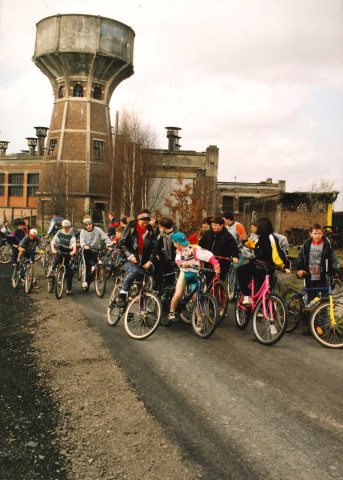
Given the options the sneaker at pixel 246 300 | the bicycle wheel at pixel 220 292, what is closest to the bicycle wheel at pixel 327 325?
the sneaker at pixel 246 300

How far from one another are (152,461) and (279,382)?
7.73 feet

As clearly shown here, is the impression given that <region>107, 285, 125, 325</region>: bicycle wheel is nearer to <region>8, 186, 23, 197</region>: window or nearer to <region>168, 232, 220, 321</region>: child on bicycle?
<region>168, 232, 220, 321</region>: child on bicycle

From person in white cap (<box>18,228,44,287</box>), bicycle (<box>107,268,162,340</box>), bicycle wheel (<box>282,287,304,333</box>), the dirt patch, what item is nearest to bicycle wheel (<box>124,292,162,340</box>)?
bicycle (<box>107,268,162,340</box>)

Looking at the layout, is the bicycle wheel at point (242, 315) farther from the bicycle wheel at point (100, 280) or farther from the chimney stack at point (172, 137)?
the chimney stack at point (172, 137)

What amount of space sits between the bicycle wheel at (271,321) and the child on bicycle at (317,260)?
949 mm

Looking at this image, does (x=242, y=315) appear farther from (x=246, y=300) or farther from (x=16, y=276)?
(x=16, y=276)

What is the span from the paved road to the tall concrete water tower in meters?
37.4

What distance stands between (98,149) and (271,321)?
4270 cm

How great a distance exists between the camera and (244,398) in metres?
5.22

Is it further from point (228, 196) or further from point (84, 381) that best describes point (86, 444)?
point (228, 196)

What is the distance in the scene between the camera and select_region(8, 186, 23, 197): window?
6212 cm

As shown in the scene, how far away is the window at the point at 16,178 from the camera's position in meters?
62.1

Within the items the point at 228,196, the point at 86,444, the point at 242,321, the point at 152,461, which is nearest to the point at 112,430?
the point at 86,444

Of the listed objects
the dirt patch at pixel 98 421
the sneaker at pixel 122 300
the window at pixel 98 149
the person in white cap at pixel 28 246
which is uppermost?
the window at pixel 98 149
